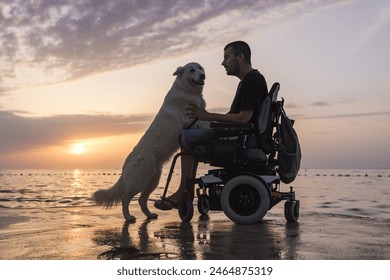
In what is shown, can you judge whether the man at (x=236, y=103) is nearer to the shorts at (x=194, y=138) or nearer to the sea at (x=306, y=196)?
the shorts at (x=194, y=138)

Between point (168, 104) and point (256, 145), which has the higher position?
point (168, 104)

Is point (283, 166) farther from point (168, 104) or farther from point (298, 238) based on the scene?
point (168, 104)

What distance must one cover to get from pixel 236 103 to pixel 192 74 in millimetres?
1302

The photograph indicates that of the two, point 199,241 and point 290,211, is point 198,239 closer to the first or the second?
point 199,241

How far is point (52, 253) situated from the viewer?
122 inches

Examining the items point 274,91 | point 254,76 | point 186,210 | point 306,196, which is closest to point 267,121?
point 274,91

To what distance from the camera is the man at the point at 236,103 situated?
4367 millimetres

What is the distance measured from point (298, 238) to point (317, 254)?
0.62m

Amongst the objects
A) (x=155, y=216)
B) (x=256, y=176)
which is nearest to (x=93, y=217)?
(x=155, y=216)

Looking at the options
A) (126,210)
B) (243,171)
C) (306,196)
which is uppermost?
(243,171)

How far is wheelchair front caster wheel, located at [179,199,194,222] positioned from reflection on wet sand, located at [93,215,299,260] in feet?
0.68

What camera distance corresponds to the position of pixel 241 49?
4.65 m
